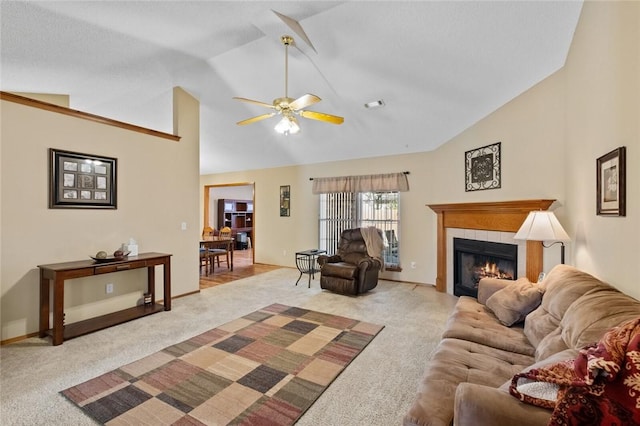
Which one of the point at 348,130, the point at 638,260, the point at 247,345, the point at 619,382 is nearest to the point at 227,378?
the point at 247,345

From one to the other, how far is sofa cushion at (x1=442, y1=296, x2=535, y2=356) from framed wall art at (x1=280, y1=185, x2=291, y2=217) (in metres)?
4.86

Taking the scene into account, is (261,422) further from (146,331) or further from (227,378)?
(146,331)

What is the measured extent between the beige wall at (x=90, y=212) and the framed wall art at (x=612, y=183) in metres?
4.80

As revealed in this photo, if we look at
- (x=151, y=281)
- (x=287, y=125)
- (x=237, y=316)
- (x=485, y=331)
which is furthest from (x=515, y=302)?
(x=151, y=281)

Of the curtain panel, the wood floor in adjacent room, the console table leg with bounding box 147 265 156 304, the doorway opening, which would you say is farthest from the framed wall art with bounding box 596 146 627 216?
the doorway opening

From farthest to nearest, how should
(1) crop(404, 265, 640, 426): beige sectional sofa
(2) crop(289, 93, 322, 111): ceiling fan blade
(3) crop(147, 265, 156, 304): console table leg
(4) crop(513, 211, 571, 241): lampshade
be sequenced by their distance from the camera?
(3) crop(147, 265, 156, 304): console table leg → (2) crop(289, 93, 322, 111): ceiling fan blade → (4) crop(513, 211, 571, 241): lampshade → (1) crop(404, 265, 640, 426): beige sectional sofa

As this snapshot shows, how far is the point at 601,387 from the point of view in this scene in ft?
3.13

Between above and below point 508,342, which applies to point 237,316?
below

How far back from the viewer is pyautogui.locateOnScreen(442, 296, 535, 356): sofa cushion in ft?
6.43

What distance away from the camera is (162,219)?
4.31m

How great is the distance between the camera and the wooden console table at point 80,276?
2910mm

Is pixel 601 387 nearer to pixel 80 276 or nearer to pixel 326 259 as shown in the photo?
pixel 80 276

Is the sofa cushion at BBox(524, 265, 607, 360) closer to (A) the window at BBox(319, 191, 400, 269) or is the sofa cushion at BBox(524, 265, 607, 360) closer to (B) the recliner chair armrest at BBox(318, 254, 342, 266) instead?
(B) the recliner chair armrest at BBox(318, 254, 342, 266)

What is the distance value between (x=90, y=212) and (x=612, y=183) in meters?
4.88
